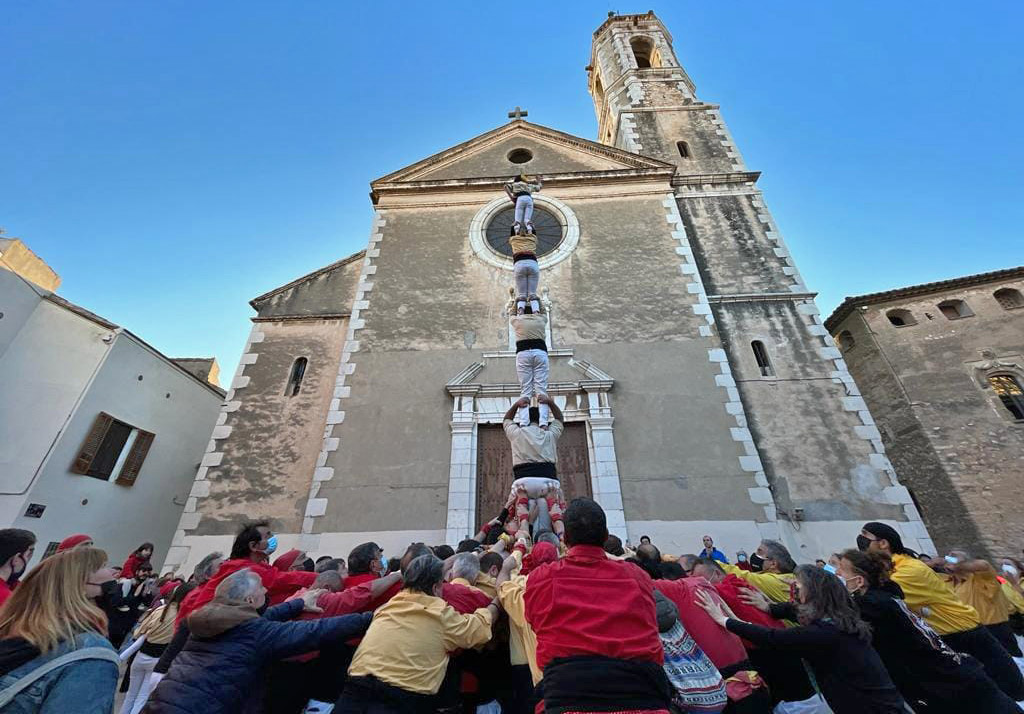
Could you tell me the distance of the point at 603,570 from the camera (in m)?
2.56

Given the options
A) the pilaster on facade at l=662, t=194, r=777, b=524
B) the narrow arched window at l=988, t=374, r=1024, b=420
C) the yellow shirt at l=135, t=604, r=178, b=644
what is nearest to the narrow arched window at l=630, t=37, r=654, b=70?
the pilaster on facade at l=662, t=194, r=777, b=524

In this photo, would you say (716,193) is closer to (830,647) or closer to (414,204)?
(414,204)

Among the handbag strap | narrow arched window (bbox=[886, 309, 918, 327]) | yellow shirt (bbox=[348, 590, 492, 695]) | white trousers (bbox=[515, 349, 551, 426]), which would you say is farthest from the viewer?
narrow arched window (bbox=[886, 309, 918, 327])

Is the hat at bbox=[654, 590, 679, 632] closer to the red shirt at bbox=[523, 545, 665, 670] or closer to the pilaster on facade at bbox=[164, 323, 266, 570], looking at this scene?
the red shirt at bbox=[523, 545, 665, 670]

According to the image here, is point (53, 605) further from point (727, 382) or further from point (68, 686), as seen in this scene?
point (727, 382)

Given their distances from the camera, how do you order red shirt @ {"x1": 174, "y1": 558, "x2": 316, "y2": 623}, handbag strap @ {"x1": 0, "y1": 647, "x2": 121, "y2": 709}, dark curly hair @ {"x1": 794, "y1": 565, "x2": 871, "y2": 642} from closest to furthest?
handbag strap @ {"x1": 0, "y1": 647, "x2": 121, "y2": 709} → dark curly hair @ {"x1": 794, "y1": 565, "x2": 871, "y2": 642} → red shirt @ {"x1": 174, "y1": 558, "x2": 316, "y2": 623}

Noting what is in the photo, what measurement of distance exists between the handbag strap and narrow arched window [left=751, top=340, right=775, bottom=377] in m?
11.3

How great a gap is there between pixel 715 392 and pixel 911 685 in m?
7.19

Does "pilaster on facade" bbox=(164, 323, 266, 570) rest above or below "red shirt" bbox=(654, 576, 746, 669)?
above

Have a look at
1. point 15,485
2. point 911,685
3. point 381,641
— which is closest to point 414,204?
point 15,485

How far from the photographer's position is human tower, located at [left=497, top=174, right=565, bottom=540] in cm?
552

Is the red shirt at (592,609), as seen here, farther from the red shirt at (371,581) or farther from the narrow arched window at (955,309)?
the narrow arched window at (955,309)

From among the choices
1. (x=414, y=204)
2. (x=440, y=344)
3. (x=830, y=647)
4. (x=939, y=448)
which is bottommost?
(x=830, y=647)

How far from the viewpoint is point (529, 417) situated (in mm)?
6004
